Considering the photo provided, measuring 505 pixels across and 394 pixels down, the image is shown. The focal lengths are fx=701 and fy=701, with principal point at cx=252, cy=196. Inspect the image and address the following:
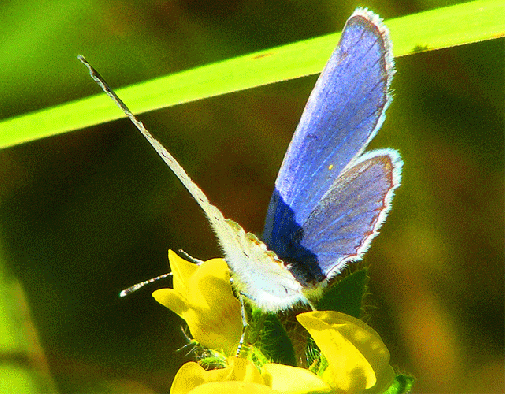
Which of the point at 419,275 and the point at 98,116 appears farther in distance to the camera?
the point at 419,275

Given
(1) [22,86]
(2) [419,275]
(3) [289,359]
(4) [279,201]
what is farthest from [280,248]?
(1) [22,86]

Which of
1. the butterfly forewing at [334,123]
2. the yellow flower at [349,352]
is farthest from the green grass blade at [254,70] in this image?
the yellow flower at [349,352]

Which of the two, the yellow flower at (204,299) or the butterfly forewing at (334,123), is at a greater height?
the butterfly forewing at (334,123)

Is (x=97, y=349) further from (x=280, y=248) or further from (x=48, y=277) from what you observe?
(x=280, y=248)

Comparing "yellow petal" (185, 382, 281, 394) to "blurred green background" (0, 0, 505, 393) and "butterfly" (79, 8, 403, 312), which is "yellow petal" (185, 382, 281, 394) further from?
"blurred green background" (0, 0, 505, 393)

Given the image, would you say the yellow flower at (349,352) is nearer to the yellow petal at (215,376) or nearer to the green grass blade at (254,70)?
the yellow petal at (215,376)

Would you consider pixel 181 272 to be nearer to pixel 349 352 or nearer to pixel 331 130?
pixel 349 352
